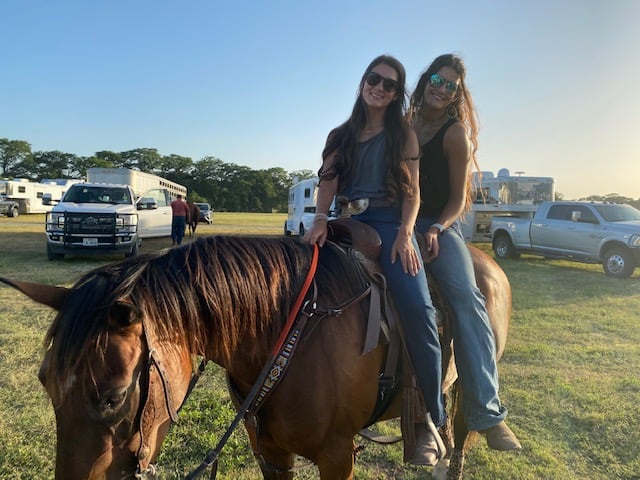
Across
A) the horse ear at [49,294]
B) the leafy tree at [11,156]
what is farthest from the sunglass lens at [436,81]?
the leafy tree at [11,156]

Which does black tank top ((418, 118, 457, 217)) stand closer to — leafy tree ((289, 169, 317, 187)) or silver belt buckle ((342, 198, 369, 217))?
silver belt buckle ((342, 198, 369, 217))

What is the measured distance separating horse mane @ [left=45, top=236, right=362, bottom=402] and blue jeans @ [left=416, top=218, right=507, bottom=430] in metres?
0.56

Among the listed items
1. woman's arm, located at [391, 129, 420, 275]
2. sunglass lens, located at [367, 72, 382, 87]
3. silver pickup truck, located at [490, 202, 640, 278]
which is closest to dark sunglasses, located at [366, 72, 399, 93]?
sunglass lens, located at [367, 72, 382, 87]

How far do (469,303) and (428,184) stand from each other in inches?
29.1

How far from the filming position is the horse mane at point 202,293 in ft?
4.22

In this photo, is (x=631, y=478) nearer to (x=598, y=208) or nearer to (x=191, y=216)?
(x=598, y=208)

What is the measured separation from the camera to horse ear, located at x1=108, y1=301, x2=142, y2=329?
126cm

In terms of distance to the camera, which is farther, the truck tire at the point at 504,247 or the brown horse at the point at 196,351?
the truck tire at the point at 504,247

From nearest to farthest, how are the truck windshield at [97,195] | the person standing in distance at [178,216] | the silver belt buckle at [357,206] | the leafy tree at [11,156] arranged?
the silver belt buckle at [357,206] → the truck windshield at [97,195] → the person standing in distance at [178,216] → the leafy tree at [11,156]

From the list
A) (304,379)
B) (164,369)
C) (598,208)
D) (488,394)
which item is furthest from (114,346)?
(598,208)

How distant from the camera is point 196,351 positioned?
1578 millimetres

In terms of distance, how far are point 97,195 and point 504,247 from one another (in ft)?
44.2

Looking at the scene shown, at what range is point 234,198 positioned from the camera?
290ft

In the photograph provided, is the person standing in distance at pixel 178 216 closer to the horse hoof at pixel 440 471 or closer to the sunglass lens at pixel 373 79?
the horse hoof at pixel 440 471
